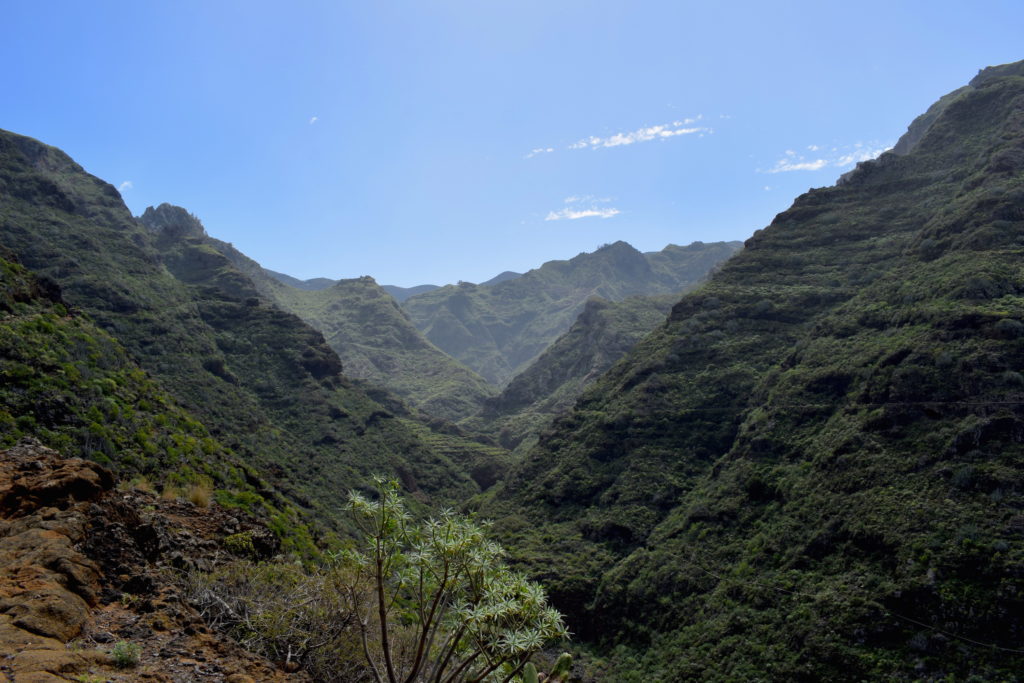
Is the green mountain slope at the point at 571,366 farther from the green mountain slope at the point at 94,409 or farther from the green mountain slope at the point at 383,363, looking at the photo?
the green mountain slope at the point at 94,409

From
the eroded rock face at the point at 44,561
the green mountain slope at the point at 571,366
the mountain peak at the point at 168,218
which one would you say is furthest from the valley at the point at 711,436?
the mountain peak at the point at 168,218

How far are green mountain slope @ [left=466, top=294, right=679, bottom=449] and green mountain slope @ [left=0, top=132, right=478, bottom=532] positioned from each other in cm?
4356

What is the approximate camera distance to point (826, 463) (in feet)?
108

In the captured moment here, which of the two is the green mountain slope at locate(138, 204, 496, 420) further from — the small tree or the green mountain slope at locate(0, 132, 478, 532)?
the small tree

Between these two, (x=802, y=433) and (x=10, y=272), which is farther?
(x=802, y=433)

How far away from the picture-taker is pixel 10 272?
930 inches

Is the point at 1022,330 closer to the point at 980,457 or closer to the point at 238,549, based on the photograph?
the point at 980,457

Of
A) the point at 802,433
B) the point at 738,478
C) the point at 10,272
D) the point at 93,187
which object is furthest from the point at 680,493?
the point at 93,187

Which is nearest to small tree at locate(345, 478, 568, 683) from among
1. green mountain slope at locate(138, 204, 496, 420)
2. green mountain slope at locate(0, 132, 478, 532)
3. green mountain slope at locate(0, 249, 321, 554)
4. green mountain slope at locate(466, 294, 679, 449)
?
green mountain slope at locate(0, 249, 321, 554)

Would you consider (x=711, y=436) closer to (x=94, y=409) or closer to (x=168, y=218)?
(x=94, y=409)

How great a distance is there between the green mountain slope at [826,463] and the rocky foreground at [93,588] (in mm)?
24816

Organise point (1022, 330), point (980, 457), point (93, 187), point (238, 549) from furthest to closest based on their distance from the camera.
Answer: point (93, 187) < point (1022, 330) < point (980, 457) < point (238, 549)

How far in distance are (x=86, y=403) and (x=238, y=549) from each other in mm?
12297

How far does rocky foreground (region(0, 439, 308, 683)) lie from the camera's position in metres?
6.46
